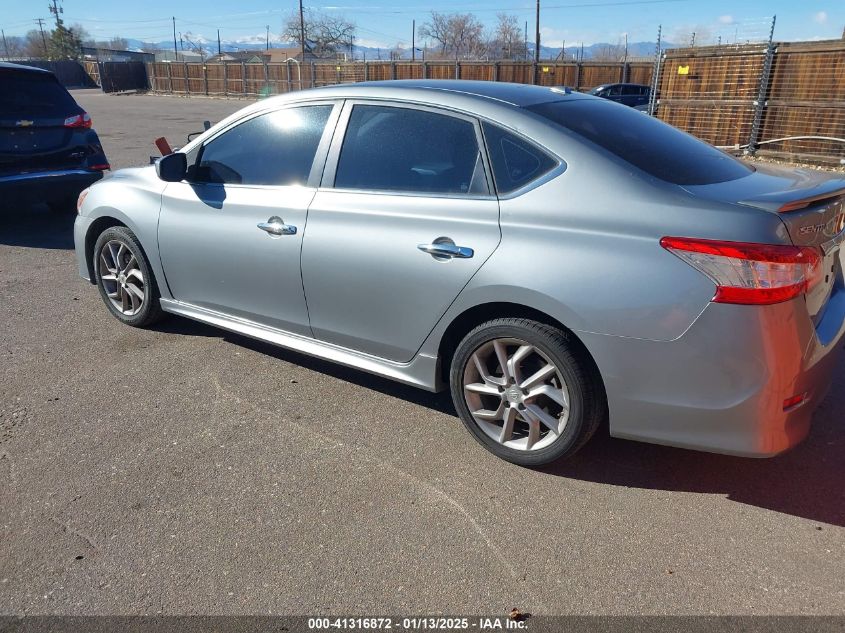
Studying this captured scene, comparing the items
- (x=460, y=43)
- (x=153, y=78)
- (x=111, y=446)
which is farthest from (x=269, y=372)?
(x=460, y=43)

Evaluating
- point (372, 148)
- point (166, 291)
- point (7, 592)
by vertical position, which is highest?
point (372, 148)

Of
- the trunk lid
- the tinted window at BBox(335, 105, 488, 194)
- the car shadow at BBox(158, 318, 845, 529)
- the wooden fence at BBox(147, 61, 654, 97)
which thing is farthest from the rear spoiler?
the wooden fence at BBox(147, 61, 654, 97)

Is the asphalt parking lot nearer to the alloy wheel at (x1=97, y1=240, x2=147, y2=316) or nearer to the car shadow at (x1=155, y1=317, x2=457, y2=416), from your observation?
the car shadow at (x1=155, y1=317, x2=457, y2=416)

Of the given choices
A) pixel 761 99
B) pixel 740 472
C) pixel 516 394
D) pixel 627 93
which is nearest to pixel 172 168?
pixel 516 394

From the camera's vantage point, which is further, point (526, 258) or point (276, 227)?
point (276, 227)

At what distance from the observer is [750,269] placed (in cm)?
250

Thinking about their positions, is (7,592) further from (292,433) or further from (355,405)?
(355,405)

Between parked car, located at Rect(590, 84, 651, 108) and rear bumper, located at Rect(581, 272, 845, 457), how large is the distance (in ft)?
79.9

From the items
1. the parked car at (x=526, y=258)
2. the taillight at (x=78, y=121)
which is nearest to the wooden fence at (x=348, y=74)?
the taillight at (x=78, y=121)

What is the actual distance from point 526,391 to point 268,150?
2.07m

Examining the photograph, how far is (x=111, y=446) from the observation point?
3359mm

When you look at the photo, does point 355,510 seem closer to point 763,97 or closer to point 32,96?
point 32,96

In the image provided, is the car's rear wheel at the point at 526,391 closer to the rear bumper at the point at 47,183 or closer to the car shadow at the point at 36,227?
the car shadow at the point at 36,227

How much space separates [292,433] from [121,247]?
2.17 meters
